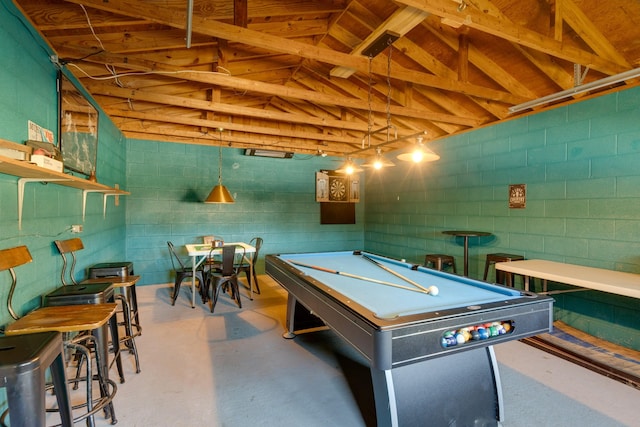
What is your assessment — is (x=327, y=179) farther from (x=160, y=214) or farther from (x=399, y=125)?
(x=160, y=214)

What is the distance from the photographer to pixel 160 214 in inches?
210

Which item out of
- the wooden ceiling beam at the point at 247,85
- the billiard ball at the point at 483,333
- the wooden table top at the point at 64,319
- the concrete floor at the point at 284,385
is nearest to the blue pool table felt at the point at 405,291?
the billiard ball at the point at 483,333

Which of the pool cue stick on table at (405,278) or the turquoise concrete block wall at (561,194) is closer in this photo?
the pool cue stick on table at (405,278)

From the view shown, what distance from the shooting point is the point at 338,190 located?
6660 millimetres

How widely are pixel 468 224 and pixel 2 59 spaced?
4.89 metres

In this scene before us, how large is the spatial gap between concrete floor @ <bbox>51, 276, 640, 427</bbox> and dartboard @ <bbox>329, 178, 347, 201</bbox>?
3782 millimetres

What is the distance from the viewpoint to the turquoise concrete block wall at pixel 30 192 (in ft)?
5.82

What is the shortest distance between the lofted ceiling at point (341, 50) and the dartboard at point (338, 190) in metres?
2.12

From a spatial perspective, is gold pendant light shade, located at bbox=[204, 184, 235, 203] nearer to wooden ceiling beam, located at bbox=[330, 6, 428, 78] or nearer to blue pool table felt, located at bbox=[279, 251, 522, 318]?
blue pool table felt, located at bbox=[279, 251, 522, 318]

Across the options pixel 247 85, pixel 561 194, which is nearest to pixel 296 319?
pixel 247 85

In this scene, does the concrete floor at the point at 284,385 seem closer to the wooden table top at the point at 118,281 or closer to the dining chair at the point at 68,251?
the wooden table top at the point at 118,281

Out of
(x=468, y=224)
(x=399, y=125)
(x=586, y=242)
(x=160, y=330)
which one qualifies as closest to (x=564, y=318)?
(x=586, y=242)

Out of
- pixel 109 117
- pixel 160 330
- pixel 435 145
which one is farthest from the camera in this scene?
pixel 435 145

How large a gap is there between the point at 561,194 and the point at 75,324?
4.34m
